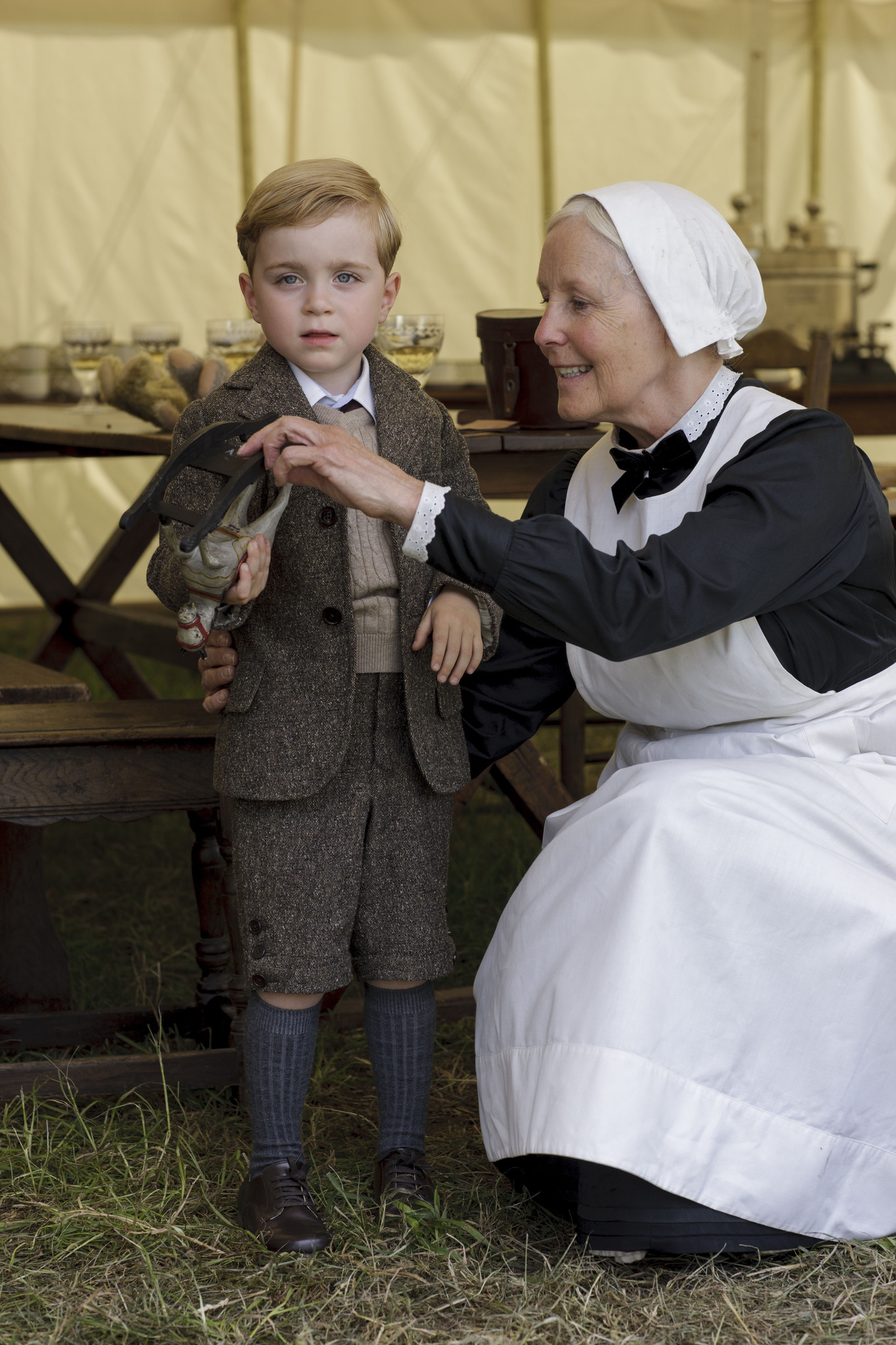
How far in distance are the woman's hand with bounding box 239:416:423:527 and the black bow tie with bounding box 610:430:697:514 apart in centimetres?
42

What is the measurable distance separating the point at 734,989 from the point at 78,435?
205cm

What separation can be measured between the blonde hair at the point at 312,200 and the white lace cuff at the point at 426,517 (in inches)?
12.5

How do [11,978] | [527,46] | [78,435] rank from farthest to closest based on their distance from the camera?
1. [527,46]
2. [78,435]
3. [11,978]

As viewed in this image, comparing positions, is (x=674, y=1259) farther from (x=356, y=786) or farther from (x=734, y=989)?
(x=356, y=786)

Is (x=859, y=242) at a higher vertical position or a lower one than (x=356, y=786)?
higher

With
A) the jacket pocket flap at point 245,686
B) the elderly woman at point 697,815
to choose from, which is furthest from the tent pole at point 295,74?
the jacket pocket flap at point 245,686

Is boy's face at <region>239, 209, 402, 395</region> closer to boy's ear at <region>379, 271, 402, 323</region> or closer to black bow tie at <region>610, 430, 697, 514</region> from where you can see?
boy's ear at <region>379, 271, 402, 323</region>

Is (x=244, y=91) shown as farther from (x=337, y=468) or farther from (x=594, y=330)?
(x=337, y=468)

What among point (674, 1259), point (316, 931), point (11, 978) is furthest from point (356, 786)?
point (11, 978)

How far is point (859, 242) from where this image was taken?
7.80m

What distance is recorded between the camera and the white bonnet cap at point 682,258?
1.80 metres

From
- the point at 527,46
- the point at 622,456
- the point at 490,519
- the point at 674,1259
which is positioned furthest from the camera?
the point at 527,46

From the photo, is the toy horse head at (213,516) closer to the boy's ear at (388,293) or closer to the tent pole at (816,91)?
the boy's ear at (388,293)

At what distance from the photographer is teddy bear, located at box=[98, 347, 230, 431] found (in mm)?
3051
